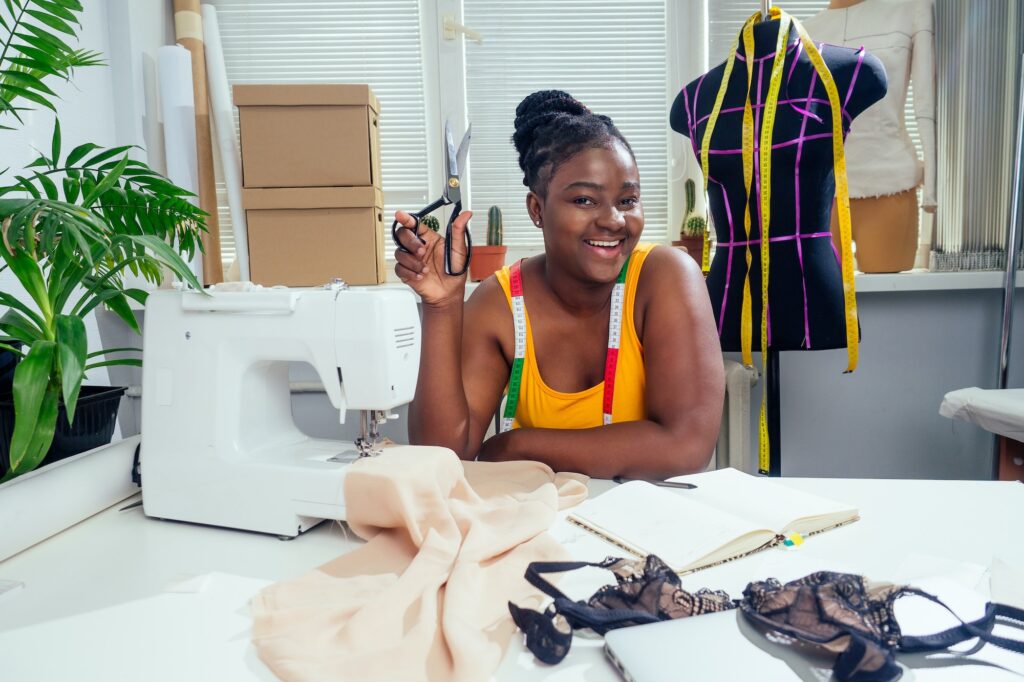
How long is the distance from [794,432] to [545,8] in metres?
1.73

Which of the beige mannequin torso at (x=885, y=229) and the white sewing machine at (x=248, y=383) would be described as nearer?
the white sewing machine at (x=248, y=383)

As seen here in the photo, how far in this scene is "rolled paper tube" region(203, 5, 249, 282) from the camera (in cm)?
201

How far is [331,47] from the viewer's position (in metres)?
2.34

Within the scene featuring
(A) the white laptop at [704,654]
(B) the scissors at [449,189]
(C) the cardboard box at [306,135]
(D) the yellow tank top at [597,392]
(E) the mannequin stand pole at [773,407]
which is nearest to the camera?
(A) the white laptop at [704,654]

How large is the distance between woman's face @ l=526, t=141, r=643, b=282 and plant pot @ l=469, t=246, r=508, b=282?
28.5 inches

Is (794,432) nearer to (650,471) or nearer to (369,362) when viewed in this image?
(650,471)

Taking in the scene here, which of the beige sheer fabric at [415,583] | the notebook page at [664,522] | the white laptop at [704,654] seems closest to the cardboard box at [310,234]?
the beige sheer fabric at [415,583]

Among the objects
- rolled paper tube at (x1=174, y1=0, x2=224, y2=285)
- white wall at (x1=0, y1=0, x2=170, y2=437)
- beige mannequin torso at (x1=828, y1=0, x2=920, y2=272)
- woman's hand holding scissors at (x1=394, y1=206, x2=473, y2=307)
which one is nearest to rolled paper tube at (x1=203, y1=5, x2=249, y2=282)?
rolled paper tube at (x1=174, y1=0, x2=224, y2=285)

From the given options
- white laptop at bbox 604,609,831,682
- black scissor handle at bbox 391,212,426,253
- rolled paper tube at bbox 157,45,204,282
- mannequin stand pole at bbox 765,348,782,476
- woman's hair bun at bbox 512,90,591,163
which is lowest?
mannequin stand pole at bbox 765,348,782,476

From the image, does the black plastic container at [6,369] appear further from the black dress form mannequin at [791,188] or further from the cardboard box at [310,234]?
the black dress form mannequin at [791,188]

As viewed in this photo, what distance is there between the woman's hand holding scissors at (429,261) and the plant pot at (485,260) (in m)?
0.88

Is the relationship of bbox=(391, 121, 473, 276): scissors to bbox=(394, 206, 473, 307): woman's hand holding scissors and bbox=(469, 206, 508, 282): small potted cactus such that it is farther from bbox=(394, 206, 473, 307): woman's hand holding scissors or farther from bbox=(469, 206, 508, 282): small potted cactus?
bbox=(469, 206, 508, 282): small potted cactus

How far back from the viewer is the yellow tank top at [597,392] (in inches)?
54.8

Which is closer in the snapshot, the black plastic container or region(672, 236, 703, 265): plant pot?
the black plastic container
